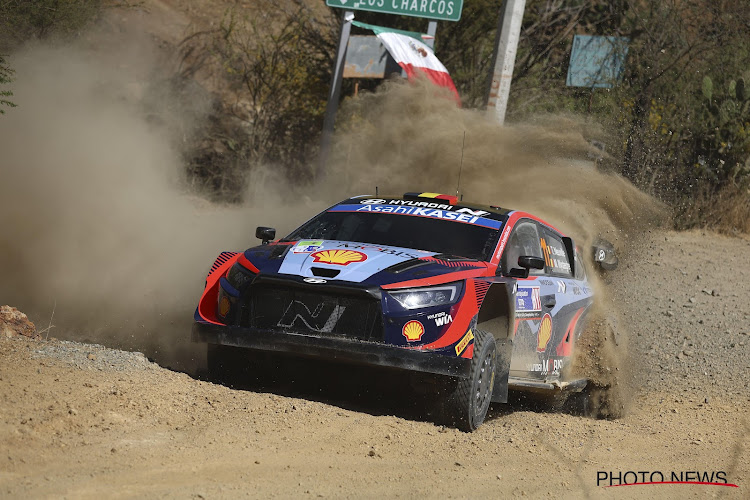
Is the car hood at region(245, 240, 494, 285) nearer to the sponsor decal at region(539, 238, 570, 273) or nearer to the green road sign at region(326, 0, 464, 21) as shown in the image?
the sponsor decal at region(539, 238, 570, 273)

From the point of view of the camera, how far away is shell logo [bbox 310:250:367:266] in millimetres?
6877

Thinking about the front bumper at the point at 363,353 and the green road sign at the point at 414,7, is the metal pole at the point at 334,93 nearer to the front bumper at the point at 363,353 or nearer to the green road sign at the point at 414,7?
the green road sign at the point at 414,7

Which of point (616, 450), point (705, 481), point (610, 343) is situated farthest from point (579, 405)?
point (705, 481)

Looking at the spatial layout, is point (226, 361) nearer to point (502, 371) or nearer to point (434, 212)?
point (502, 371)

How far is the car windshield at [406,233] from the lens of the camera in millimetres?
7582

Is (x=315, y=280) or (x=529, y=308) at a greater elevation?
(x=315, y=280)

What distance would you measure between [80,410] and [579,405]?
5.06 metres

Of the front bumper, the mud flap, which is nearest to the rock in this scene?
the front bumper

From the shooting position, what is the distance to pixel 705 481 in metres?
6.31

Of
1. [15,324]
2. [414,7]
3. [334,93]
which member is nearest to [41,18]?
[334,93]

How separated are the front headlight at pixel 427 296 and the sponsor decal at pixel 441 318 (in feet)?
0.24

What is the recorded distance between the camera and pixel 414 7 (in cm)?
1457

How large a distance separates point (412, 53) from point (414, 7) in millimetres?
1616

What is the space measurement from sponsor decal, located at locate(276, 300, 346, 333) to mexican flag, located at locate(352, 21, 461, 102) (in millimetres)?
9455
